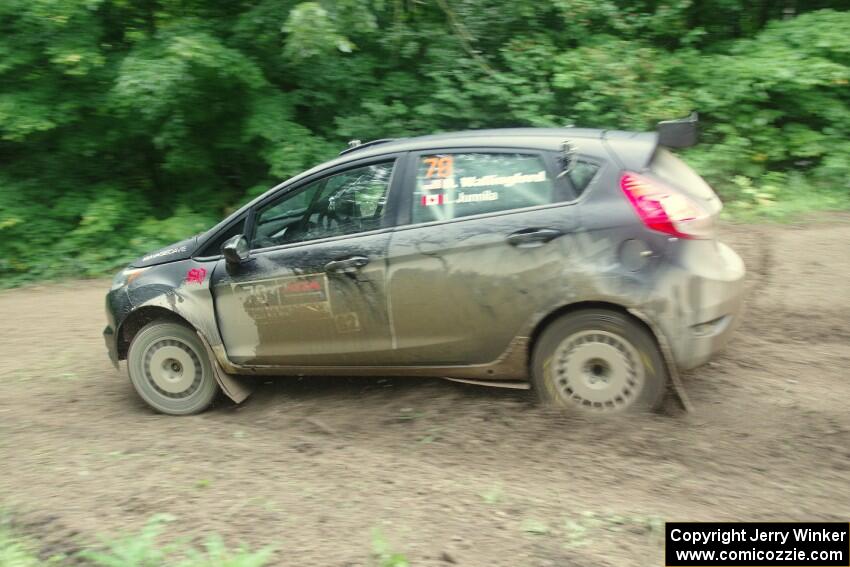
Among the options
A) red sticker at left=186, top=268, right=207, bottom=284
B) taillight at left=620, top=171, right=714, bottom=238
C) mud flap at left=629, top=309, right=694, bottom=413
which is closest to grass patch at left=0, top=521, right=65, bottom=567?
red sticker at left=186, top=268, right=207, bottom=284

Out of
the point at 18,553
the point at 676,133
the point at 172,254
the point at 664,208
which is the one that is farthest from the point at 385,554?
the point at 676,133

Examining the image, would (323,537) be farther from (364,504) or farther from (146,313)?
(146,313)

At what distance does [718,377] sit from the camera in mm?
5219

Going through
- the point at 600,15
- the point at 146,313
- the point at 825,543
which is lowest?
the point at 825,543

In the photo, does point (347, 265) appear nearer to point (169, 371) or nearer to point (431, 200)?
point (431, 200)

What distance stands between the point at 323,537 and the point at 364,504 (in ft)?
1.18

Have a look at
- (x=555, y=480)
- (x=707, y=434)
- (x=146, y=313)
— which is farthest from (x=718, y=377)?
(x=146, y=313)

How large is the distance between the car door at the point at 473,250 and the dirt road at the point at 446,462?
0.52 metres

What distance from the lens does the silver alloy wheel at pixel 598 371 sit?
4.54m

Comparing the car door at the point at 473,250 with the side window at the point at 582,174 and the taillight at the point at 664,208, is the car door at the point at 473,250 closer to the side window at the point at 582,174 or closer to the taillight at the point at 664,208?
the side window at the point at 582,174

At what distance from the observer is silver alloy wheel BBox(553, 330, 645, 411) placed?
454 cm

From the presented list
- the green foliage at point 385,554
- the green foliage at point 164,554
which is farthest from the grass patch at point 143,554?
the green foliage at point 385,554

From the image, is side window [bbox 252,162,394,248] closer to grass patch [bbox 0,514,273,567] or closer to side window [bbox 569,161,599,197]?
side window [bbox 569,161,599,197]

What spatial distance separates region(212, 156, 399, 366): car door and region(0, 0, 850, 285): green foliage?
435 centimetres
